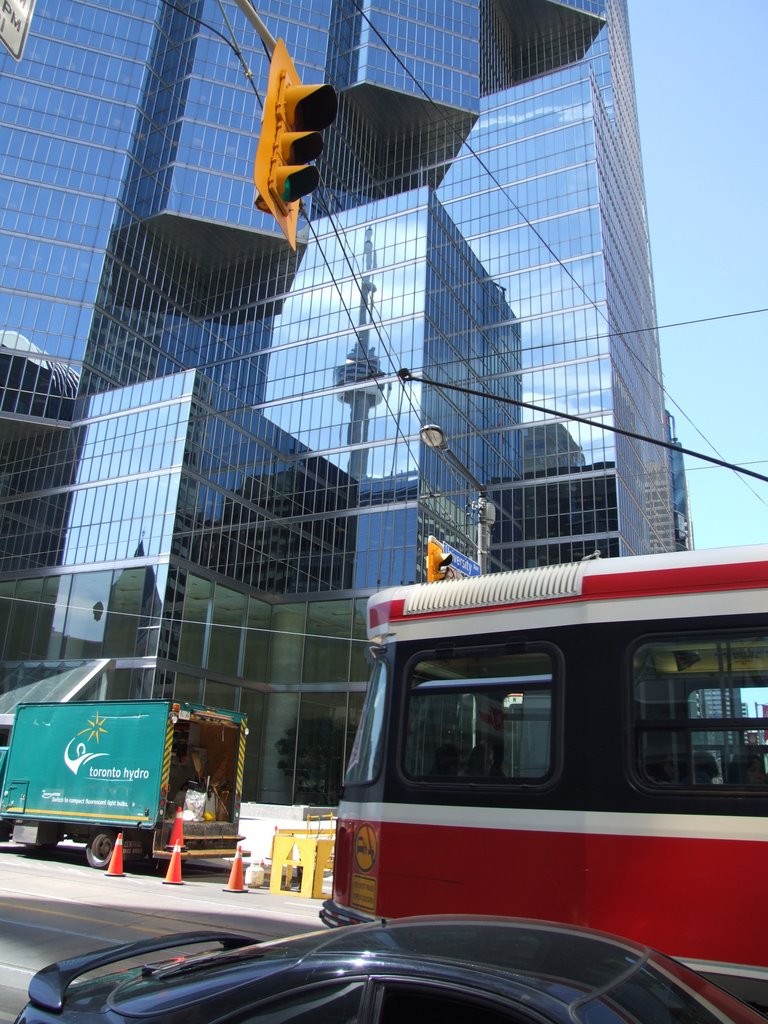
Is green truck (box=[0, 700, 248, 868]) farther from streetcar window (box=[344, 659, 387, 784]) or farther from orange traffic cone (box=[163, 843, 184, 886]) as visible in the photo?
streetcar window (box=[344, 659, 387, 784])

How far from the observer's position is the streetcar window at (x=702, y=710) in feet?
15.7

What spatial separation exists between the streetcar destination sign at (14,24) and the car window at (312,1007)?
533 centimetres

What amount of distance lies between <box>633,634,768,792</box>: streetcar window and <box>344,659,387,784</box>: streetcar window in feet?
6.67

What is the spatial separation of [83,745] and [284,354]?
1780 inches

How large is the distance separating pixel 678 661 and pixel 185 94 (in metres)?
71.2

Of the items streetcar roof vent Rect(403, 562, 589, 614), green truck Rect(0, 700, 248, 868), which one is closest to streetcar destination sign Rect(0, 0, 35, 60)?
streetcar roof vent Rect(403, 562, 589, 614)

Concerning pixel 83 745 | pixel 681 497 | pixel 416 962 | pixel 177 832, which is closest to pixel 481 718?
pixel 416 962

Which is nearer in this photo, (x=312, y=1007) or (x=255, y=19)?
(x=312, y=1007)

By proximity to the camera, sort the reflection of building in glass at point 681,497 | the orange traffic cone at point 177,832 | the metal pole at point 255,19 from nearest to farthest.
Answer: the metal pole at point 255,19 → the orange traffic cone at point 177,832 → the reflection of building in glass at point 681,497

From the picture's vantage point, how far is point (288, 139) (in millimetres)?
5512

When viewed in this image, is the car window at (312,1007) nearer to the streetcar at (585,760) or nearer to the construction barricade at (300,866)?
the streetcar at (585,760)

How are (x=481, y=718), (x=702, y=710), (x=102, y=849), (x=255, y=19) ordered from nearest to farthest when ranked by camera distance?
1. (x=702, y=710)
2. (x=255, y=19)
3. (x=481, y=718)
4. (x=102, y=849)

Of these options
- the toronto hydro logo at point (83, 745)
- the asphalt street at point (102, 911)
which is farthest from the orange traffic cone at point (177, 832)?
the toronto hydro logo at point (83, 745)

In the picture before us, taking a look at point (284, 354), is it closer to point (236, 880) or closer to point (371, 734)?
point (236, 880)
